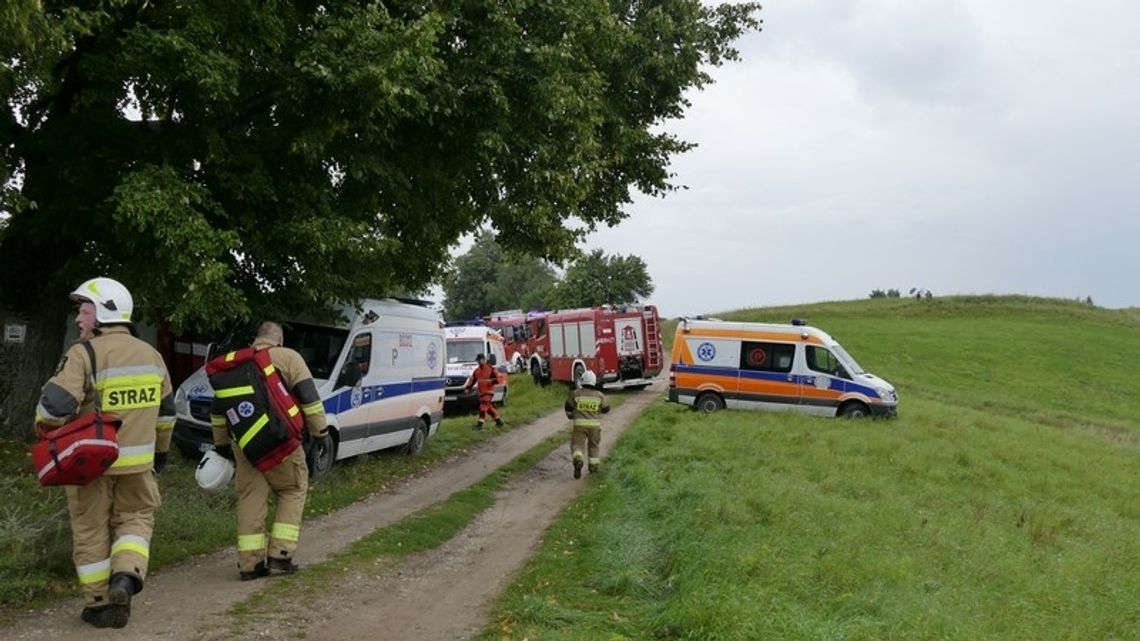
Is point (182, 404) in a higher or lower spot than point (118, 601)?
higher

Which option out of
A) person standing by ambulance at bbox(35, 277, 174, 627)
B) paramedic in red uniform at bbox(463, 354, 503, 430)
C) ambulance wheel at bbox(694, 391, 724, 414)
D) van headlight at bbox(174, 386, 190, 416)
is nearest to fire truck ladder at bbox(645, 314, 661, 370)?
ambulance wheel at bbox(694, 391, 724, 414)

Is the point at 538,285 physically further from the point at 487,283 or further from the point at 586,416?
the point at 586,416

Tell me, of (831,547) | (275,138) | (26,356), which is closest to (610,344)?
(275,138)

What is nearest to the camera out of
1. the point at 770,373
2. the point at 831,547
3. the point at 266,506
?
the point at 266,506

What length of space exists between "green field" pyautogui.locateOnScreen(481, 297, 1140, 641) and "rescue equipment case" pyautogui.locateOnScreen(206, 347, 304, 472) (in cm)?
197

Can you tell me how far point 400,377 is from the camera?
13.6 m

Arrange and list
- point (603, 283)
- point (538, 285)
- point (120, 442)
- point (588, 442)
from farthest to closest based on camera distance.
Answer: point (538, 285)
point (603, 283)
point (588, 442)
point (120, 442)

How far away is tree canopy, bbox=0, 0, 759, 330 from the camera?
8648 mm

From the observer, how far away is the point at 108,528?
5.48m

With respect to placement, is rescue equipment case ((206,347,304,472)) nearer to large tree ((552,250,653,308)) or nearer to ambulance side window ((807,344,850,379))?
ambulance side window ((807,344,850,379))

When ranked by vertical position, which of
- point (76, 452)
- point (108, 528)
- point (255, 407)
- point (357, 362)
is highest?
point (357, 362)

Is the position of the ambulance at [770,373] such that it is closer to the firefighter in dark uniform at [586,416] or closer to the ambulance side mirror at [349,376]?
the firefighter in dark uniform at [586,416]

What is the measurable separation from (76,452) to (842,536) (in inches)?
266

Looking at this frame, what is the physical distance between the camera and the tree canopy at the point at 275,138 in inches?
340
